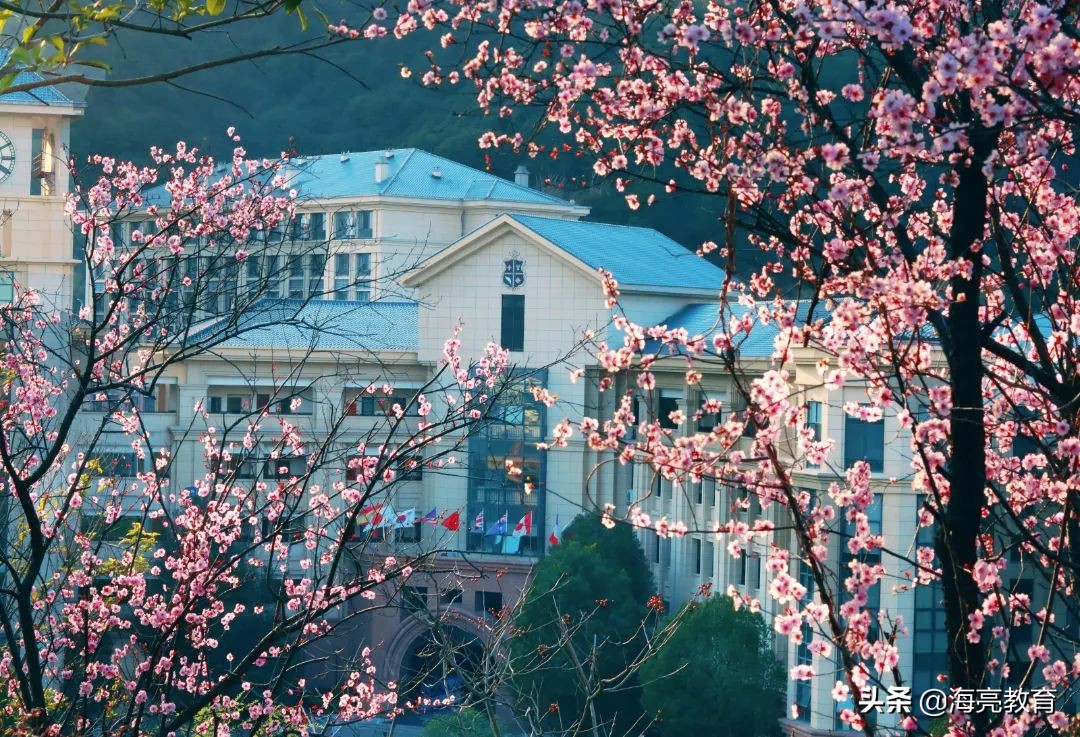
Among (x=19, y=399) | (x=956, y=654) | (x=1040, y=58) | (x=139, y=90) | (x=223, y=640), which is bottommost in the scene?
(x=223, y=640)

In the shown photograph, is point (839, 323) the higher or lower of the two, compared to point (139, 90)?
lower

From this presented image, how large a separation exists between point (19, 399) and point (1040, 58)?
28.8ft

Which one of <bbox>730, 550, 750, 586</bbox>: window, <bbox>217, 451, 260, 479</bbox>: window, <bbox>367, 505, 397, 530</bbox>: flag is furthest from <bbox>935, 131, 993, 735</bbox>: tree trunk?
<bbox>730, 550, 750, 586</bbox>: window

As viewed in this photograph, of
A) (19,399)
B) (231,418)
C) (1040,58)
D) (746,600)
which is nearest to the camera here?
(1040,58)

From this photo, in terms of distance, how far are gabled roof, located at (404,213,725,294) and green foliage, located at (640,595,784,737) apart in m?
9.23

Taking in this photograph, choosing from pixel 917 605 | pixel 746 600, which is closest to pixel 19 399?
pixel 746 600

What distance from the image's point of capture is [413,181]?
59.8m

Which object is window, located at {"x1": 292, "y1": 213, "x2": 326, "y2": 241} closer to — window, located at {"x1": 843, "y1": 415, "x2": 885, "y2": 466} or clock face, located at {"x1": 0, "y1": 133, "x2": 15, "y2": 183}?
clock face, located at {"x1": 0, "y1": 133, "x2": 15, "y2": 183}

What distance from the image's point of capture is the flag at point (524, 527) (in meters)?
35.4

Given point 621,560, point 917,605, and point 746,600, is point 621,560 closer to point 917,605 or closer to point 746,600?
point 917,605

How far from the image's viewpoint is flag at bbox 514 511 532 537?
116 feet

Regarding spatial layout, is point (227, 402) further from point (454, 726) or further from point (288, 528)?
point (288, 528)

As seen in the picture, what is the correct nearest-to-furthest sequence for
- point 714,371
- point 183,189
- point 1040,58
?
point 1040,58 < point 183,189 < point 714,371

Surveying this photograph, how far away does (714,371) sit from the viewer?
31453 mm
